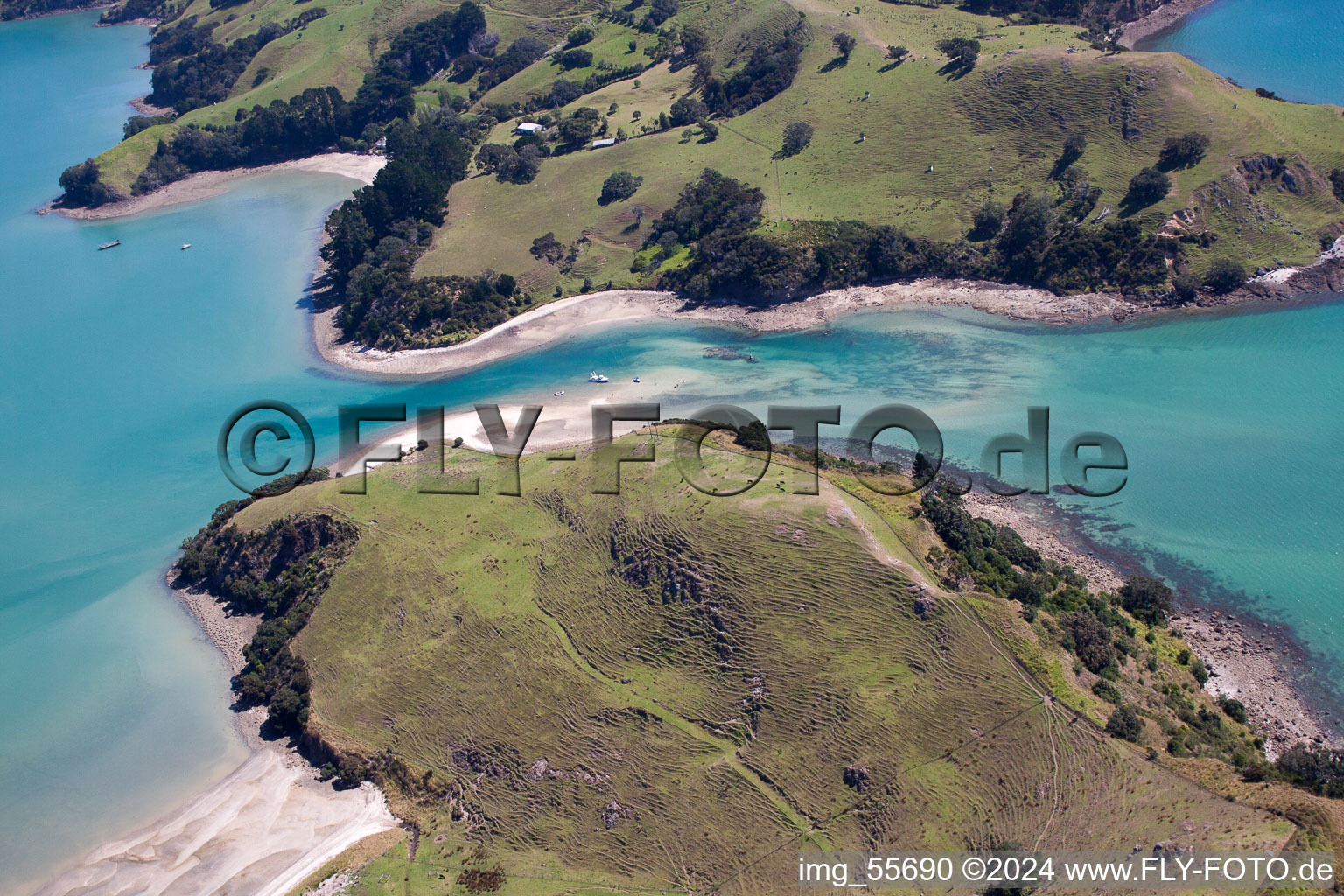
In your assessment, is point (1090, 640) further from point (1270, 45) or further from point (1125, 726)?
point (1270, 45)

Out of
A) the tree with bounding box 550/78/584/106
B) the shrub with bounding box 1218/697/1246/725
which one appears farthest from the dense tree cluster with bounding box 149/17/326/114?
the shrub with bounding box 1218/697/1246/725

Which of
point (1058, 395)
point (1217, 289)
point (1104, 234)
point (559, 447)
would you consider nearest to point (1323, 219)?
point (1217, 289)

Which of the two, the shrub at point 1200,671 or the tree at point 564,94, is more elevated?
the tree at point 564,94

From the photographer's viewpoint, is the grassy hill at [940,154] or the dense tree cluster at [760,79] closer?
the grassy hill at [940,154]

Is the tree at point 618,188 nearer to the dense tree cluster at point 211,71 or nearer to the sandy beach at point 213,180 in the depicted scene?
the sandy beach at point 213,180

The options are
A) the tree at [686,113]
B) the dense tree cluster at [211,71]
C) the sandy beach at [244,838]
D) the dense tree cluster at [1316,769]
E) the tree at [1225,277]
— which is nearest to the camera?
the dense tree cluster at [1316,769]

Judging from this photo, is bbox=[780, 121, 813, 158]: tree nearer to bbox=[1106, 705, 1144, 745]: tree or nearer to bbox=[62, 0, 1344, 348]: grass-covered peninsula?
bbox=[62, 0, 1344, 348]: grass-covered peninsula

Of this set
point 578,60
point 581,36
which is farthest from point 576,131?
point 581,36

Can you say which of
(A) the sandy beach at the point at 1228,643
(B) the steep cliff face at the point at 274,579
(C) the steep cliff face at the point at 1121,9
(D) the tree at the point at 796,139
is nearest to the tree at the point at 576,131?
(D) the tree at the point at 796,139
